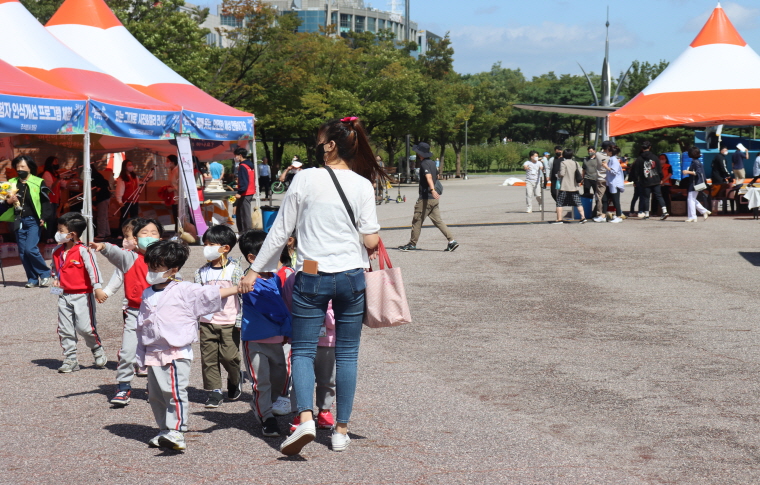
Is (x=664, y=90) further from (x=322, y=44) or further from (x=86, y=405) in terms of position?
(x=322, y=44)

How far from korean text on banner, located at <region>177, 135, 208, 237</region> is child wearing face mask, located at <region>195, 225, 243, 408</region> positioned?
9.40m

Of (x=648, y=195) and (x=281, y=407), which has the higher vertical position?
(x=648, y=195)

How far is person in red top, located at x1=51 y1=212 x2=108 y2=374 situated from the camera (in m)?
5.74

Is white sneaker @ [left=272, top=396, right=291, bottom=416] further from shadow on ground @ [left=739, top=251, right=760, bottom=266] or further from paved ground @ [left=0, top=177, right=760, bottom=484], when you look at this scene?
shadow on ground @ [left=739, top=251, right=760, bottom=266]

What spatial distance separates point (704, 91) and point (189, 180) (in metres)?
12.7

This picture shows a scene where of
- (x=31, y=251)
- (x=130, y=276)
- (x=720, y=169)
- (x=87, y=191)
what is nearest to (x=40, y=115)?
(x=87, y=191)

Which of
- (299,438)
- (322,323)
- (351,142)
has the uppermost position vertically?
(351,142)

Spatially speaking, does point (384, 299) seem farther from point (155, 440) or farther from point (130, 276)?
point (130, 276)

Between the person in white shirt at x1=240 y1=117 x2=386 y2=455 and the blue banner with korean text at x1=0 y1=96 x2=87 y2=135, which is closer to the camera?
the person in white shirt at x1=240 y1=117 x2=386 y2=455

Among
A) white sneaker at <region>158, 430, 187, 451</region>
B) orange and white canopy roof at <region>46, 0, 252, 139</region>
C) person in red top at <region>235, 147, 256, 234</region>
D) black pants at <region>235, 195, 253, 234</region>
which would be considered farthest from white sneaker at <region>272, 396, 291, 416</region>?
black pants at <region>235, 195, 253, 234</region>

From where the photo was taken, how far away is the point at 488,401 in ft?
17.1

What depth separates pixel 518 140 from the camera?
3398 inches

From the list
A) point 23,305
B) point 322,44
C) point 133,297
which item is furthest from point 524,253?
point 322,44

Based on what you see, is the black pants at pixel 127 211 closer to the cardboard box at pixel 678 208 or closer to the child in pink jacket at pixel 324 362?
the cardboard box at pixel 678 208
